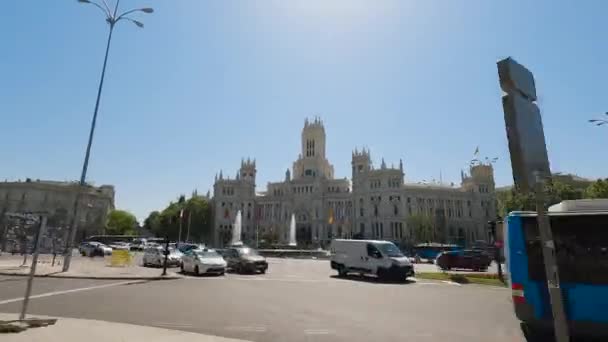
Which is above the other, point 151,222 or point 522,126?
point 151,222

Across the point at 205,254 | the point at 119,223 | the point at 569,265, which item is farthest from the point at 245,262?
the point at 119,223

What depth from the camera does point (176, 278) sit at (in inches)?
838

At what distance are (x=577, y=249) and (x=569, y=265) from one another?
1.16 ft

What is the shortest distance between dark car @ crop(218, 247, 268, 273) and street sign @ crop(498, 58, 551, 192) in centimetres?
2338

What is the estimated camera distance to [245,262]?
2597 cm

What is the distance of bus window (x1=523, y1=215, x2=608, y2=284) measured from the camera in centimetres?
702

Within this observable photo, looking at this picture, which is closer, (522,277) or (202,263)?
(522,277)

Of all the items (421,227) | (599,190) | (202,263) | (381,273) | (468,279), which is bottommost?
(468,279)

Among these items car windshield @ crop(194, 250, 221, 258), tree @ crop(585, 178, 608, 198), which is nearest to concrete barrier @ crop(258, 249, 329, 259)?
car windshield @ crop(194, 250, 221, 258)

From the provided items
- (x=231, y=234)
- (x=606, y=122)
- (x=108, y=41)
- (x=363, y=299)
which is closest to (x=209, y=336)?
(x=363, y=299)

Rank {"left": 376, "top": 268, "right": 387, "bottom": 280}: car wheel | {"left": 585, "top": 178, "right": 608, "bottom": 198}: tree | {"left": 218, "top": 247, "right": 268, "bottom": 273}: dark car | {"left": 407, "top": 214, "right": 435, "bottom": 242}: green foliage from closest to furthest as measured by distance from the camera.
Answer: {"left": 376, "top": 268, "right": 387, "bottom": 280}: car wheel → {"left": 218, "top": 247, "right": 268, "bottom": 273}: dark car → {"left": 585, "top": 178, "right": 608, "bottom": 198}: tree → {"left": 407, "top": 214, "right": 435, "bottom": 242}: green foliage

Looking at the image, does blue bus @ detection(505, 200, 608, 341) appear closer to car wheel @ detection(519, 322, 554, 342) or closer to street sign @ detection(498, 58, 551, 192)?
car wheel @ detection(519, 322, 554, 342)

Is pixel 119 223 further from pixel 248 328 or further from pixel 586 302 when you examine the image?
pixel 586 302

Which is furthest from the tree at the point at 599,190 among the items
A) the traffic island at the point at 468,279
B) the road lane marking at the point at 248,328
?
the road lane marking at the point at 248,328
